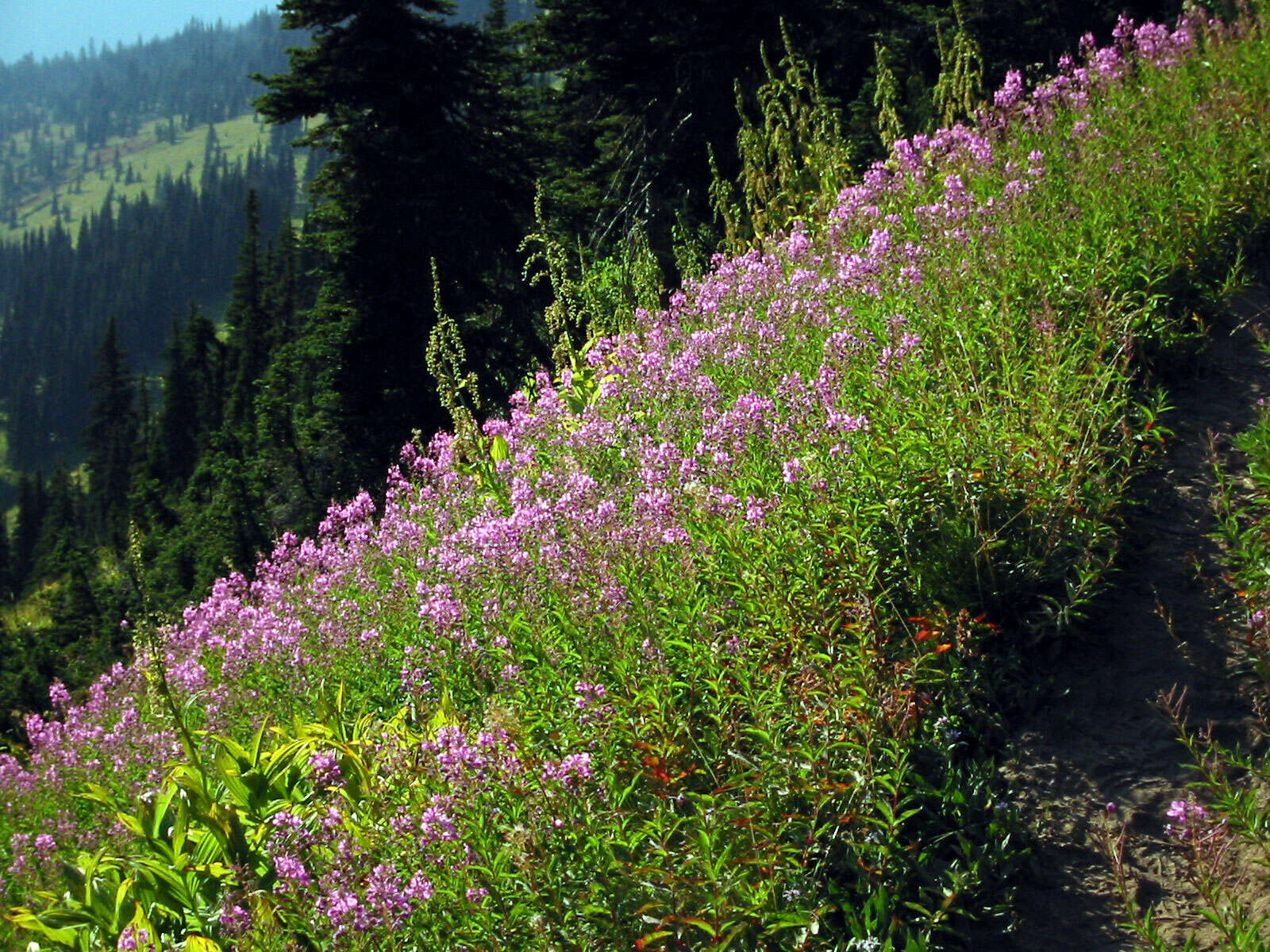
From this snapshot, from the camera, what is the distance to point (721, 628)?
3.86 meters

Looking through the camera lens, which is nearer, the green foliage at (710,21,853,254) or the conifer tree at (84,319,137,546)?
the green foliage at (710,21,853,254)

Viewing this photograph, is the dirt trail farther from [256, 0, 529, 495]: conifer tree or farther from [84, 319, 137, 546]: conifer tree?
[84, 319, 137, 546]: conifer tree

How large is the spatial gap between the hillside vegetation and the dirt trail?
167mm

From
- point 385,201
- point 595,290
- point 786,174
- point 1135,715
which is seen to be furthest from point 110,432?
point 1135,715

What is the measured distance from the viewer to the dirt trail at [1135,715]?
123 inches

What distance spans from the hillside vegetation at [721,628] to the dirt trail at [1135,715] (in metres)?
0.17

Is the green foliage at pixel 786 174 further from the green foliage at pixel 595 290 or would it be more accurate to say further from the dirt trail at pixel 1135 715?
the dirt trail at pixel 1135 715

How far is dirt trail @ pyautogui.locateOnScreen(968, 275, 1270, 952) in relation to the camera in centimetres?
312

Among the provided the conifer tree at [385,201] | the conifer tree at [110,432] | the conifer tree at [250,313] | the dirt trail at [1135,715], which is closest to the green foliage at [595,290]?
the dirt trail at [1135,715]

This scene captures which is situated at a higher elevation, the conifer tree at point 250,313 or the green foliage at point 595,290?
the green foliage at point 595,290

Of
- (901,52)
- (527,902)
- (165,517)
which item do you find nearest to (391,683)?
(527,902)

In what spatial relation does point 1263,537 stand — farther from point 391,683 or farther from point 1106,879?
point 391,683

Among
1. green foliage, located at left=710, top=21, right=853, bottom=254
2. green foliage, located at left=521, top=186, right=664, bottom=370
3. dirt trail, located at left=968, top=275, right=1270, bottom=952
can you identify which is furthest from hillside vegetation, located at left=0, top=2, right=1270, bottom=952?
green foliage, located at left=710, top=21, right=853, bottom=254

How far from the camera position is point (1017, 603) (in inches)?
159
